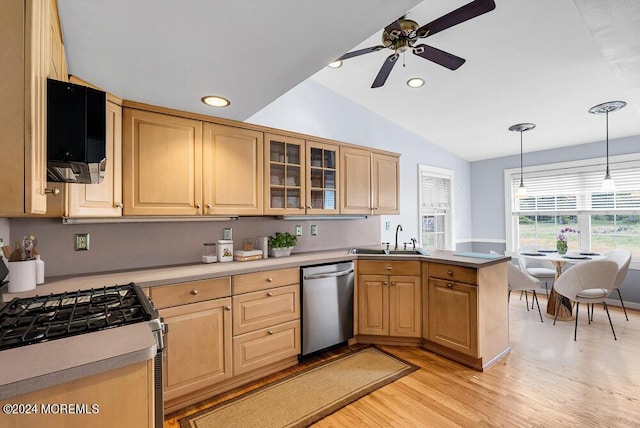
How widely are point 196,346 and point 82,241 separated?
1125mm

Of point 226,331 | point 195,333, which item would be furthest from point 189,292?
point 226,331

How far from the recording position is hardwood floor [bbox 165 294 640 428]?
1842 millimetres

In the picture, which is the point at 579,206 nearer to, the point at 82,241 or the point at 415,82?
the point at 415,82

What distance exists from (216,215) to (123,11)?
5.10 feet

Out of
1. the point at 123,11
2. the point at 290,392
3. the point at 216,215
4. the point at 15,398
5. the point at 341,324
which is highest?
the point at 123,11

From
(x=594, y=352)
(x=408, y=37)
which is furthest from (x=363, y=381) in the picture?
(x=408, y=37)

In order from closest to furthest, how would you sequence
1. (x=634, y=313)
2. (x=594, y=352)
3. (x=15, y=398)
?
(x=15, y=398) → (x=594, y=352) → (x=634, y=313)

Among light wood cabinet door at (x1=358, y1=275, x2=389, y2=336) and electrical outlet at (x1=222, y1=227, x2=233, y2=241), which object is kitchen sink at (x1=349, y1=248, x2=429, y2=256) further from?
electrical outlet at (x1=222, y1=227, x2=233, y2=241)

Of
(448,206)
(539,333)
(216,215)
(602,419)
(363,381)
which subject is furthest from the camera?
(448,206)

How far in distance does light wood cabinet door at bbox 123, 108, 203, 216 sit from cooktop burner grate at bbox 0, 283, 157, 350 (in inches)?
29.0

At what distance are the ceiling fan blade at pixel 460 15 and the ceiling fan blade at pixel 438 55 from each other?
11cm

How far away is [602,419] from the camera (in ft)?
5.98

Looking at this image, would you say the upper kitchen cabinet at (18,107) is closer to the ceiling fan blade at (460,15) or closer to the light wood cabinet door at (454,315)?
the ceiling fan blade at (460,15)

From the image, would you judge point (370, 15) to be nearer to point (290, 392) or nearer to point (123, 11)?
point (123, 11)
